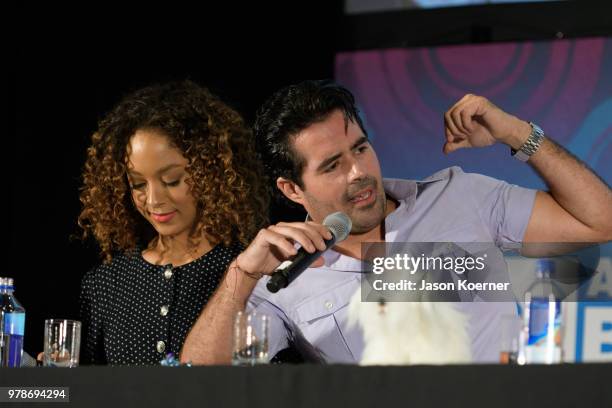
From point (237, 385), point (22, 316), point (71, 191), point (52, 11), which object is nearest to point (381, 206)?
point (22, 316)

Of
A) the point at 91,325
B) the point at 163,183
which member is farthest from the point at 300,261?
the point at 91,325

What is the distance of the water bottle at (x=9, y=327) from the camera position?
2.17m

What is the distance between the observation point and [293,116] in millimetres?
2635

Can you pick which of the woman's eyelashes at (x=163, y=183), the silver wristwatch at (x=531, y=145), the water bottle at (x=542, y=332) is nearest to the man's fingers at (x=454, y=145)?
the silver wristwatch at (x=531, y=145)

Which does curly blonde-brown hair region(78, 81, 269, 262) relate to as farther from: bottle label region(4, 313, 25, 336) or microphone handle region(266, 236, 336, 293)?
microphone handle region(266, 236, 336, 293)

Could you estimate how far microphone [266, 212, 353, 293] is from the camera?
173cm

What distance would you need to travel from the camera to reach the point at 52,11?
151 inches

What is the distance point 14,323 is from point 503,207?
1.27 meters

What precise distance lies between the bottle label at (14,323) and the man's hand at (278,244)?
0.54 metres

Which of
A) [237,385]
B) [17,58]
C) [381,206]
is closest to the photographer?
[237,385]

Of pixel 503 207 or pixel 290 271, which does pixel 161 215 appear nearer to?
pixel 290 271

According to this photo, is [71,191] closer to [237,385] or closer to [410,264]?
[410,264]

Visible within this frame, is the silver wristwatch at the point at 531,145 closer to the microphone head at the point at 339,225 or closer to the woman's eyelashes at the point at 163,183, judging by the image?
the microphone head at the point at 339,225

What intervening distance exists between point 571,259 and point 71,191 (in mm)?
2120
